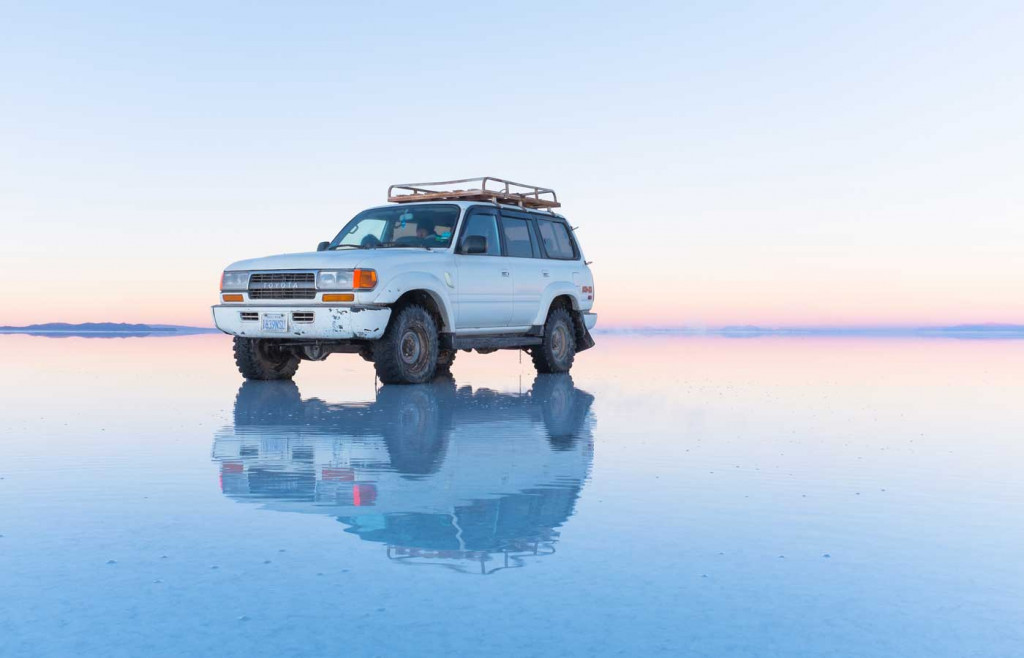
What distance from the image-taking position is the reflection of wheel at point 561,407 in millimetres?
8383

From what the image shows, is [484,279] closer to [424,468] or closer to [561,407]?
[561,407]

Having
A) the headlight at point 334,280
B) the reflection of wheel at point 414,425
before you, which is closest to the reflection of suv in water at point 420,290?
the headlight at point 334,280

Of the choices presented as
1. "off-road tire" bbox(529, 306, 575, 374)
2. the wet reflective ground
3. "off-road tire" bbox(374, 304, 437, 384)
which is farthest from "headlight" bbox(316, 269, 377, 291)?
"off-road tire" bbox(529, 306, 575, 374)

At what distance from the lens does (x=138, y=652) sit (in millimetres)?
3182

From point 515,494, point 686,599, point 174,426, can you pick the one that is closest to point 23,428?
point 174,426

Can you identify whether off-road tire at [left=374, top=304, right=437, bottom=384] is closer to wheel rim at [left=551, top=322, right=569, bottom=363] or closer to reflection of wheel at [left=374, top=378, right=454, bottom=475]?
reflection of wheel at [left=374, top=378, right=454, bottom=475]

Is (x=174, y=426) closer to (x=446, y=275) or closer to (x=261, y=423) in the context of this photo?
(x=261, y=423)

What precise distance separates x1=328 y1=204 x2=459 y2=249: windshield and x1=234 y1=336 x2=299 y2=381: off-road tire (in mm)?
1556

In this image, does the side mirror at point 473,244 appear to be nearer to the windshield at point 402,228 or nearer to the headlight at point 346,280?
the windshield at point 402,228

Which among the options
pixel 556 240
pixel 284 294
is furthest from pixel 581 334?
pixel 284 294

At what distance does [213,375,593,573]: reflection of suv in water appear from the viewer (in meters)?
4.74

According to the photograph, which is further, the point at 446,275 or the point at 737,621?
the point at 446,275

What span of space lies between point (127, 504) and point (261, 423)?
3.65m

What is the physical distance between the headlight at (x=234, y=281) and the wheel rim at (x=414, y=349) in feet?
6.62
